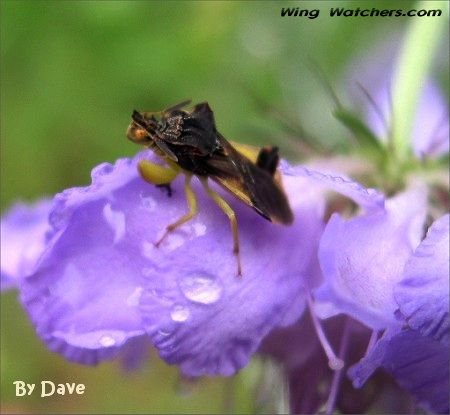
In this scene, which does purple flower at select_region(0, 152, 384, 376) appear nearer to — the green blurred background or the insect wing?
the insect wing

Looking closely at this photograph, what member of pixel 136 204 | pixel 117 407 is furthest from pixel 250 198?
pixel 117 407

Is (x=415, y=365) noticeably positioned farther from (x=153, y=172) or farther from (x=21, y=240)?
(x=21, y=240)

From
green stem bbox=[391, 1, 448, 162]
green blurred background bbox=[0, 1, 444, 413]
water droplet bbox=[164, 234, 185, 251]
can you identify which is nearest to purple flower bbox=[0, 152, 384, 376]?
water droplet bbox=[164, 234, 185, 251]

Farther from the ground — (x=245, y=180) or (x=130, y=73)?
(x=245, y=180)

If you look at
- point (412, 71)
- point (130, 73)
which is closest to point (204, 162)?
point (412, 71)

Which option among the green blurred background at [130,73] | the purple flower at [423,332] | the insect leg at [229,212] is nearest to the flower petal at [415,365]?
the purple flower at [423,332]

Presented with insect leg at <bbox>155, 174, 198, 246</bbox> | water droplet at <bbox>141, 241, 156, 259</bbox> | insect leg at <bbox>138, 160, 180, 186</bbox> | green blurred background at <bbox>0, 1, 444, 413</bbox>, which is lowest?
green blurred background at <bbox>0, 1, 444, 413</bbox>

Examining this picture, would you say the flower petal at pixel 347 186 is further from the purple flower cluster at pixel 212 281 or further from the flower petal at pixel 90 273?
the flower petal at pixel 90 273
